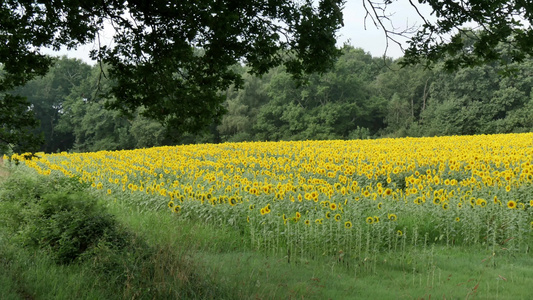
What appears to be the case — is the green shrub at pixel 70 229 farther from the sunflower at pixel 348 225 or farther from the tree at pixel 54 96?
the tree at pixel 54 96

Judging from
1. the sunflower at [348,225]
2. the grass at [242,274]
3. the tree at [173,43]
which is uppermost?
the tree at [173,43]

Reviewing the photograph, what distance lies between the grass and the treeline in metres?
32.4

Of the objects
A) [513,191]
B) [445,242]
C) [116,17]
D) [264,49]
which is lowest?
[445,242]

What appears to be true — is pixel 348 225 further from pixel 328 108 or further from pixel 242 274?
pixel 328 108

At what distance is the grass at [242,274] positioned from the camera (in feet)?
15.0

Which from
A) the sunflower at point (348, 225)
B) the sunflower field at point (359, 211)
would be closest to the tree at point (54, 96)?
the sunflower field at point (359, 211)

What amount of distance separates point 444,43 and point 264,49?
2.38 metres

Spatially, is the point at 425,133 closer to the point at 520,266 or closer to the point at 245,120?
A: the point at 245,120

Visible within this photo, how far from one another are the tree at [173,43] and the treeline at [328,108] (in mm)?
31520

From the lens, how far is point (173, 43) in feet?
20.3

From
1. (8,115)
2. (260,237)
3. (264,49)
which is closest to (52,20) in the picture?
(8,115)

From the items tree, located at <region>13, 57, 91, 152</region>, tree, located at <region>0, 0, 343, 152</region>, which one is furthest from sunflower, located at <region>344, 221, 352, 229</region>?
tree, located at <region>13, 57, 91, 152</region>

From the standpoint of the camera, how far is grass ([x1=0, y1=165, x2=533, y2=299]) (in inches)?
180

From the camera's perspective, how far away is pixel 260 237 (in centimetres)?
712
